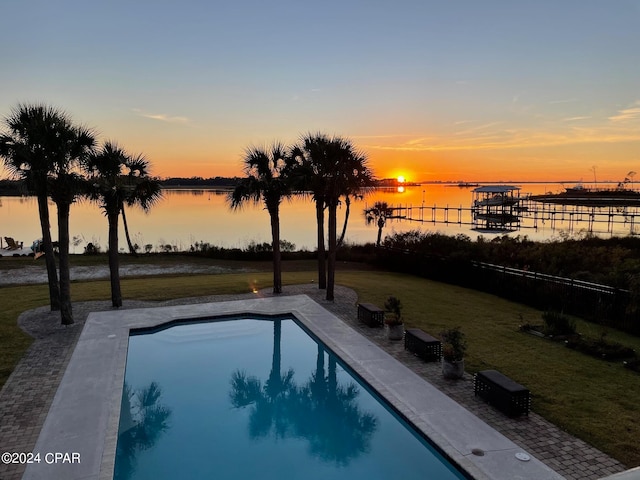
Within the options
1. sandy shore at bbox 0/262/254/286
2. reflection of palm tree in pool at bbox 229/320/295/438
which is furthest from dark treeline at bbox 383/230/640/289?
sandy shore at bbox 0/262/254/286

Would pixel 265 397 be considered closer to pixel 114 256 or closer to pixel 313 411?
pixel 313 411

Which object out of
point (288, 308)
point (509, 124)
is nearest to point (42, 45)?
point (288, 308)

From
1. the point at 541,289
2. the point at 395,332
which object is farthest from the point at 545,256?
the point at 395,332

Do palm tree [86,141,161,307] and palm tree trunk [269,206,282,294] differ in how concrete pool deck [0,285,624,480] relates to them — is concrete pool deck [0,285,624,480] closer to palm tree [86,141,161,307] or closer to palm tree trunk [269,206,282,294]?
palm tree [86,141,161,307]

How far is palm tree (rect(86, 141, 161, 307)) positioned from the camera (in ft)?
43.3

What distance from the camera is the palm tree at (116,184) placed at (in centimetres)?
1319

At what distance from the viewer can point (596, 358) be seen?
1030cm

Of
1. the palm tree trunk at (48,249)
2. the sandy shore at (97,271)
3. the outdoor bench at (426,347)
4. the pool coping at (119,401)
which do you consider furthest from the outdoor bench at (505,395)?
the sandy shore at (97,271)

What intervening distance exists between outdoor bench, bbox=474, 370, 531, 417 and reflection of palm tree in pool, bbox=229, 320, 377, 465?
2.17 meters

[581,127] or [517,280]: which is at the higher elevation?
[581,127]

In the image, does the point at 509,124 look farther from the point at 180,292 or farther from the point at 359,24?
the point at 180,292

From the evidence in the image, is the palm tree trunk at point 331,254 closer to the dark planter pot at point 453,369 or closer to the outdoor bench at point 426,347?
the outdoor bench at point 426,347

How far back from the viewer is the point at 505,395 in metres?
7.56

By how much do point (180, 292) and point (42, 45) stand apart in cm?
1209
